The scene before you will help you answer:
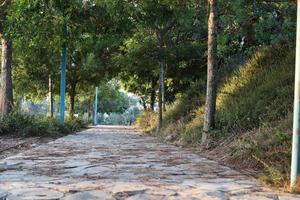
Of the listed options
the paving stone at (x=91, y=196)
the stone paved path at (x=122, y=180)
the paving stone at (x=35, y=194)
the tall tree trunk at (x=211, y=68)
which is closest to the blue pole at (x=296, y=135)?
the stone paved path at (x=122, y=180)

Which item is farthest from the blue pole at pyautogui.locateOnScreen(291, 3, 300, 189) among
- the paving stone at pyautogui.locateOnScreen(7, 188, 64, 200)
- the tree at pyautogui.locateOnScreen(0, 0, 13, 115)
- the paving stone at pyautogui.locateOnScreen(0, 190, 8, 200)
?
the tree at pyautogui.locateOnScreen(0, 0, 13, 115)

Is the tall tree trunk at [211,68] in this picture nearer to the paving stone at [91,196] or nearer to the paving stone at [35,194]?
the paving stone at [91,196]

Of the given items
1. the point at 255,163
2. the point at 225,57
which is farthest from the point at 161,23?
the point at 255,163

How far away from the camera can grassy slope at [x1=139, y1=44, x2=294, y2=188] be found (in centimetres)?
657

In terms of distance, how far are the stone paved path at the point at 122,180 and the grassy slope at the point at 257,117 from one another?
477 mm

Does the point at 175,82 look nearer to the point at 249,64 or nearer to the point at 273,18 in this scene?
the point at 249,64

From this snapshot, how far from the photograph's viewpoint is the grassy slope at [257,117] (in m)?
6.57

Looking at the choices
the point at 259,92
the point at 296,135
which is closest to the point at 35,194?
the point at 296,135

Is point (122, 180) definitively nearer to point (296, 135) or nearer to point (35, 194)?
point (35, 194)

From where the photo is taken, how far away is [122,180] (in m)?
5.43

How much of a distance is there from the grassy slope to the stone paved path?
1.57 ft

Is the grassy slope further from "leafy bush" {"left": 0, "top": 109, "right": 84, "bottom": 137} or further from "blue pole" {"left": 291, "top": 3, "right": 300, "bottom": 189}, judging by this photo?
"leafy bush" {"left": 0, "top": 109, "right": 84, "bottom": 137}

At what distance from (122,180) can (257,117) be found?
4652 mm

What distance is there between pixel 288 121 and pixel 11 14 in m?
8.83
